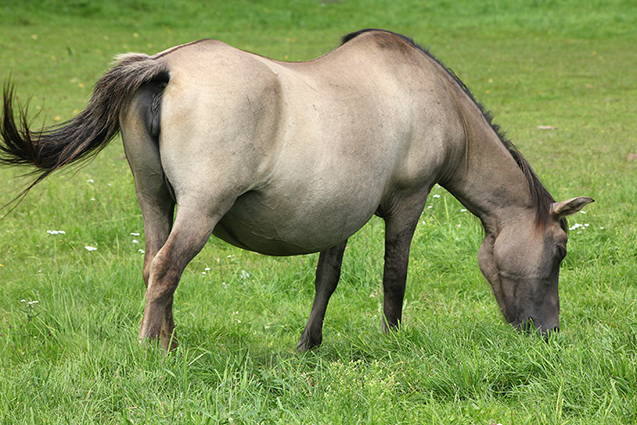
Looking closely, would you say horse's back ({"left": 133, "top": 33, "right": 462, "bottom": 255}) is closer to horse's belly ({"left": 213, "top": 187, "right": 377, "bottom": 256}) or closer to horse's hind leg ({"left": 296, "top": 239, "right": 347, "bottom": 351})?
horse's belly ({"left": 213, "top": 187, "right": 377, "bottom": 256})

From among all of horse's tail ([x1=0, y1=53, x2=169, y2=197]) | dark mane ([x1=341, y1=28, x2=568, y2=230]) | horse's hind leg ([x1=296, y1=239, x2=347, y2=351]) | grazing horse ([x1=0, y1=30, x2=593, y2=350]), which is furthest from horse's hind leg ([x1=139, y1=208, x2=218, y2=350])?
dark mane ([x1=341, y1=28, x2=568, y2=230])

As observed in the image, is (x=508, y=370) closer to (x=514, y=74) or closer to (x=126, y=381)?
(x=126, y=381)

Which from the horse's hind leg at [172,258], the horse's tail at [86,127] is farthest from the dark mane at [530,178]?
the horse's hind leg at [172,258]

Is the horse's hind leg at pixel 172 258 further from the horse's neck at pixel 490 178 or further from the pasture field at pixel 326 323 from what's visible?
the horse's neck at pixel 490 178

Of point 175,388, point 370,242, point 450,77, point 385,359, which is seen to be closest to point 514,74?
point 370,242

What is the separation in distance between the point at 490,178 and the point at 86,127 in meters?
2.48

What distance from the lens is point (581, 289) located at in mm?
4703

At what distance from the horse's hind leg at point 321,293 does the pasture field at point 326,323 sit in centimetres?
12

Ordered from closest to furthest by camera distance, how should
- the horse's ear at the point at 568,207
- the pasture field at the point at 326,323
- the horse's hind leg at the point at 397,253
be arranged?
the pasture field at the point at 326,323 < the horse's ear at the point at 568,207 < the horse's hind leg at the point at 397,253

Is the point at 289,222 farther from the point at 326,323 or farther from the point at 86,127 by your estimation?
the point at 326,323

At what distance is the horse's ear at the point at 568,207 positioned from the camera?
3.71 m

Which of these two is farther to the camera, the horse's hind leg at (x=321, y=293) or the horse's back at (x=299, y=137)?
the horse's hind leg at (x=321, y=293)

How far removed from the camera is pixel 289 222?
3.16m

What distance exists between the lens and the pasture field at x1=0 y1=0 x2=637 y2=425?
2.76 metres
